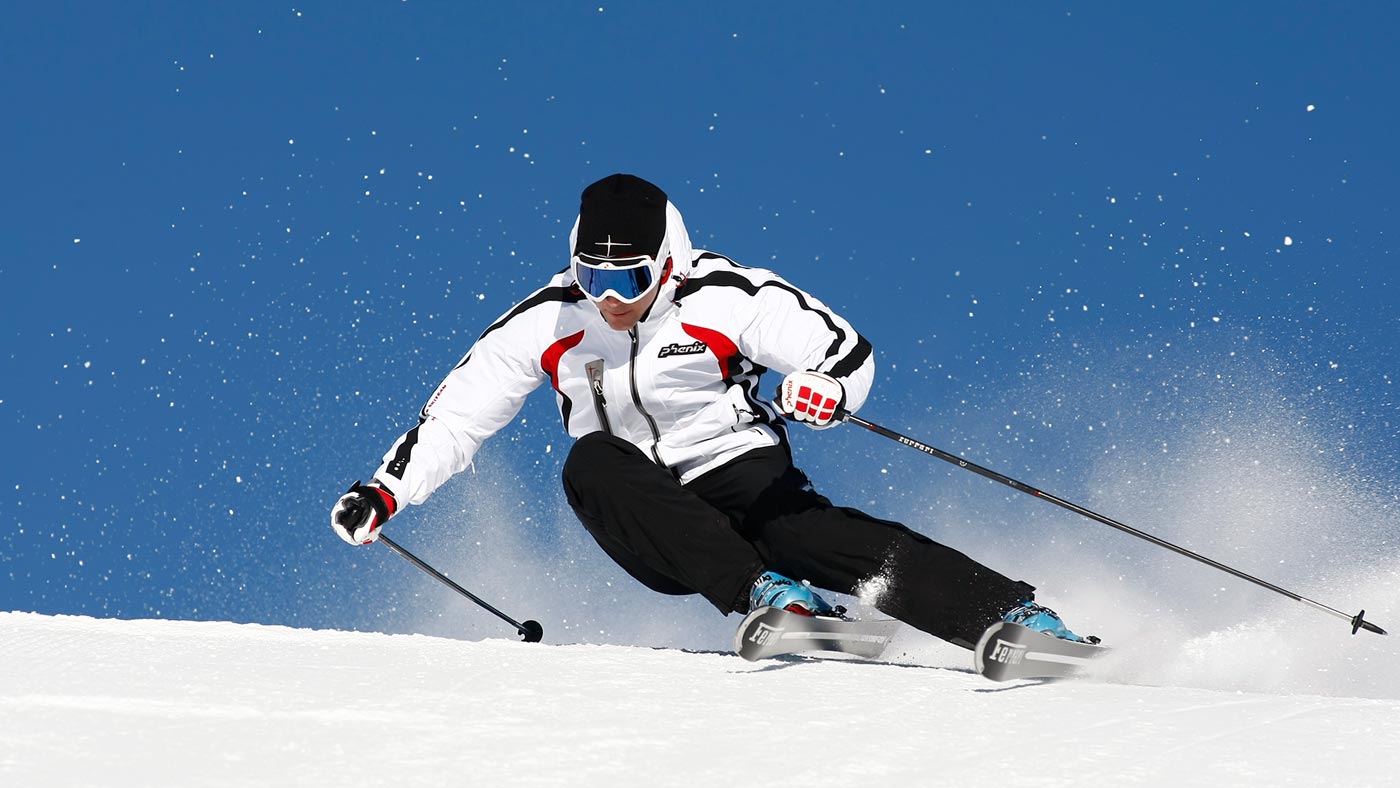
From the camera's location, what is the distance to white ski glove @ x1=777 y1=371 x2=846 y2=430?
142 inches

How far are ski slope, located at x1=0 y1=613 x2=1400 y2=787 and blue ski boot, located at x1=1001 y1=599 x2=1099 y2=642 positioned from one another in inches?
8.0

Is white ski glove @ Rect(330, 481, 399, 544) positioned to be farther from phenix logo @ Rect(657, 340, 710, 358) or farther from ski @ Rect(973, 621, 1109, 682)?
ski @ Rect(973, 621, 1109, 682)

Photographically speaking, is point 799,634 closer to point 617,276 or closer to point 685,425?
Answer: point 685,425

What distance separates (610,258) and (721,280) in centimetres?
40

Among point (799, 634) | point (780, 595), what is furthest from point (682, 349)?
point (799, 634)

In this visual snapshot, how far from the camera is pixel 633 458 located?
3877mm

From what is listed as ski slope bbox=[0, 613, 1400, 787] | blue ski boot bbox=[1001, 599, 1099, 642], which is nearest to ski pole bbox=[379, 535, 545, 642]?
ski slope bbox=[0, 613, 1400, 787]

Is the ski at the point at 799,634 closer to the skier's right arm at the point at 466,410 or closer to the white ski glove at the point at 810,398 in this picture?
the white ski glove at the point at 810,398

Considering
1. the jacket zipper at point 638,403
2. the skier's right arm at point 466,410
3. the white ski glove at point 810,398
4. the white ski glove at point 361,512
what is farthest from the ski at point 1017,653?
the white ski glove at point 361,512

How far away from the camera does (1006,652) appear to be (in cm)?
329

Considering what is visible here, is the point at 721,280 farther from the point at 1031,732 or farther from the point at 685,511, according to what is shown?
the point at 1031,732

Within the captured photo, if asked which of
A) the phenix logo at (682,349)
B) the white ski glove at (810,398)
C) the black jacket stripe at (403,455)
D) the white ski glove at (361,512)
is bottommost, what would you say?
the white ski glove at (361,512)

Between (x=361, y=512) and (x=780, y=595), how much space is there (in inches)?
50.5

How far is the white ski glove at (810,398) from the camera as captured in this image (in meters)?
3.60
